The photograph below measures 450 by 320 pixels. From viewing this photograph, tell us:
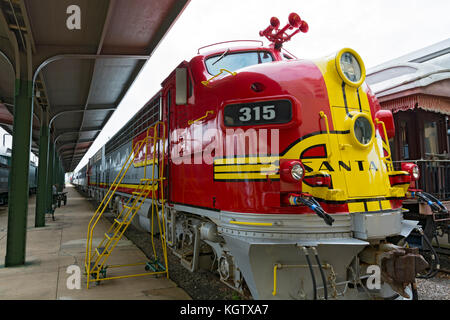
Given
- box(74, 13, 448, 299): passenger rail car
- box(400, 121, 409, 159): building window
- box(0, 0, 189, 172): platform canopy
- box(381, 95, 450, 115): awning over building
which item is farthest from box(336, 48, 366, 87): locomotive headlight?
box(400, 121, 409, 159): building window

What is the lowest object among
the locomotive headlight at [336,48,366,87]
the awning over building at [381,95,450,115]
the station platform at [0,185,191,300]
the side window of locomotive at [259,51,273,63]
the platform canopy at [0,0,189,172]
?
the station platform at [0,185,191,300]

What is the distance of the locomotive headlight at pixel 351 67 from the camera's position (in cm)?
368

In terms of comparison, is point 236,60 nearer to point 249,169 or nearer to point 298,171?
point 249,169

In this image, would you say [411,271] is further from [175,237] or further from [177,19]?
[177,19]

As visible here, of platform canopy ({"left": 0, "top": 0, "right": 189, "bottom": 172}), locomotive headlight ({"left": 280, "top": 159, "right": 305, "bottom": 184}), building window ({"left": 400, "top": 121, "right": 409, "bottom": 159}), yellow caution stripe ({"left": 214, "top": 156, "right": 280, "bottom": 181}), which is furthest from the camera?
→ building window ({"left": 400, "top": 121, "right": 409, "bottom": 159})

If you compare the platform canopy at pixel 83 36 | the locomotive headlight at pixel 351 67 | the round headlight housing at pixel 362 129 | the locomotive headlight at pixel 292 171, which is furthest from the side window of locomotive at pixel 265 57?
the locomotive headlight at pixel 292 171

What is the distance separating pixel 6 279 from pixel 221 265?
3.91 metres

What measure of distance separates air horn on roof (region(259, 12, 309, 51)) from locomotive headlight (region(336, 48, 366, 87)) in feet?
2.66

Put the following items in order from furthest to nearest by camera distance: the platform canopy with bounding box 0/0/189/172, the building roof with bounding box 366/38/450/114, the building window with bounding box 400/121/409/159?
the building window with bounding box 400/121/409/159 → the building roof with bounding box 366/38/450/114 → the platform canopy with bounding box 0/0/189/172

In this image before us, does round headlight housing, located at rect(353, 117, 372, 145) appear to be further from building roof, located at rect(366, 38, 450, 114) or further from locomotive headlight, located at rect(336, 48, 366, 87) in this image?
building roof, located at rect(366, 38, 450, 114)

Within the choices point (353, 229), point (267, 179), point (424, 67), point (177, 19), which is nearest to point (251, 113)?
point (267, 179)

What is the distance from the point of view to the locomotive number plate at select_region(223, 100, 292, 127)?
11.2 ft

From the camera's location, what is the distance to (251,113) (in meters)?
3.56

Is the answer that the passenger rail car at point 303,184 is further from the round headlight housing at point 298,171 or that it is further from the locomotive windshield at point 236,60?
the locomotive windshield at point 236,60
